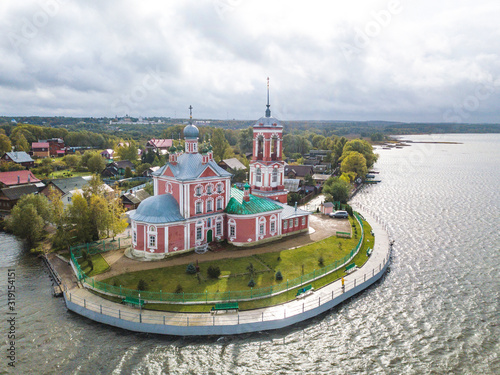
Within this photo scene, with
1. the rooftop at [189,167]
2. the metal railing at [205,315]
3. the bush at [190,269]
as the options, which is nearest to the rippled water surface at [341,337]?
the metal railing at [205,315]

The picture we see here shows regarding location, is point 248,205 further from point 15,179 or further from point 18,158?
point 18,158

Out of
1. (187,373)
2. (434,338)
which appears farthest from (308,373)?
(434,338)

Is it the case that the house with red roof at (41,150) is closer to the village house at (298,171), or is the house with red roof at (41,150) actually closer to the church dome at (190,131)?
the village house at (298,171)

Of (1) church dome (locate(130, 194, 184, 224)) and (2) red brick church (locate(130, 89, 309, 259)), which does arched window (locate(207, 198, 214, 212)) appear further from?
(1) church dome (locate(130, 194, 184, 224))

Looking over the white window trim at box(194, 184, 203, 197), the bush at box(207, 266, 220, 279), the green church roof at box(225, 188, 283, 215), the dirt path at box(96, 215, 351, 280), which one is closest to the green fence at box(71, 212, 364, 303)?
the dirt path at box(96, 215, 351, 280)

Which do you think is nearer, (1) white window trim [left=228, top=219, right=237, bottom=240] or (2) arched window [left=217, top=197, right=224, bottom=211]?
(1) white window trim [left=228, top=219, right=237, bottom=240]

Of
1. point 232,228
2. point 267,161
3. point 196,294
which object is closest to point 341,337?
point 196,294
